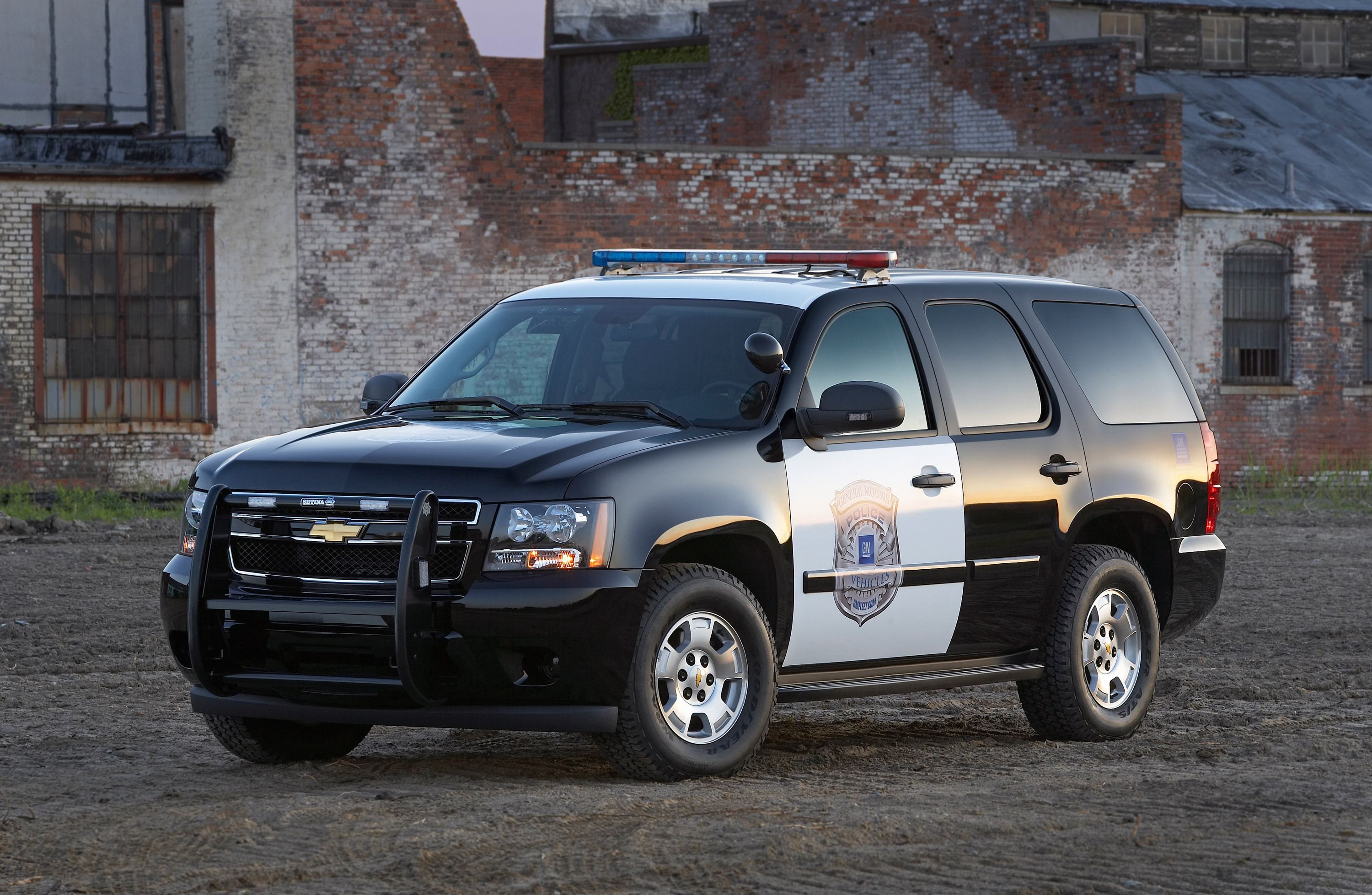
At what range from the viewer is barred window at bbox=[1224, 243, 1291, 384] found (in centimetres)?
2714

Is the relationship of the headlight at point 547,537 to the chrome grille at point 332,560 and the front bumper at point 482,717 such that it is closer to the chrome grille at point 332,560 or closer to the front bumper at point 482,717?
the chrome grille at point 332,560

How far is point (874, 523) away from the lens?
23.8ft

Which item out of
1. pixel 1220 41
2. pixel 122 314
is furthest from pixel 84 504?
pixel 1220 41

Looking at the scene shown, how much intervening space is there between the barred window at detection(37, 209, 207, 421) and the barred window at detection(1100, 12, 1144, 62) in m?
19.4

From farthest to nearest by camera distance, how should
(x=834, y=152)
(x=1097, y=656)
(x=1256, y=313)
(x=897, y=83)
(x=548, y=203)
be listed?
(x=897, y=83), (x=1256, y=313), (x=834, y=152), (x=548, y=203), (x=1097, y=656)

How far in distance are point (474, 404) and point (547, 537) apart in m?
1.30

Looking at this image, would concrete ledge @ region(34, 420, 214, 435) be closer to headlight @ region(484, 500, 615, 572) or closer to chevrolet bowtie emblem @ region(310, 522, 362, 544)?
chevrolet bowtie emblem @ region(310, 522, 362, 544)

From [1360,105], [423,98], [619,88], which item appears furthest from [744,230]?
[1360,105]

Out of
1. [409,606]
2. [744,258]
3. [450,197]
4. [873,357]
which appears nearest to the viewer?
[409,606]

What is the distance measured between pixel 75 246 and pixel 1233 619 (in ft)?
47.9

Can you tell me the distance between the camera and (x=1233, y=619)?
12688 millimetres

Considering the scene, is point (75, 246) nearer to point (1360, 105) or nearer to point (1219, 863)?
point (1219, 863)

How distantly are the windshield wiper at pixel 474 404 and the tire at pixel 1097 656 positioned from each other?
2.47 m

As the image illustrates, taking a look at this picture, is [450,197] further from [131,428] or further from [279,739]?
[279,739]
